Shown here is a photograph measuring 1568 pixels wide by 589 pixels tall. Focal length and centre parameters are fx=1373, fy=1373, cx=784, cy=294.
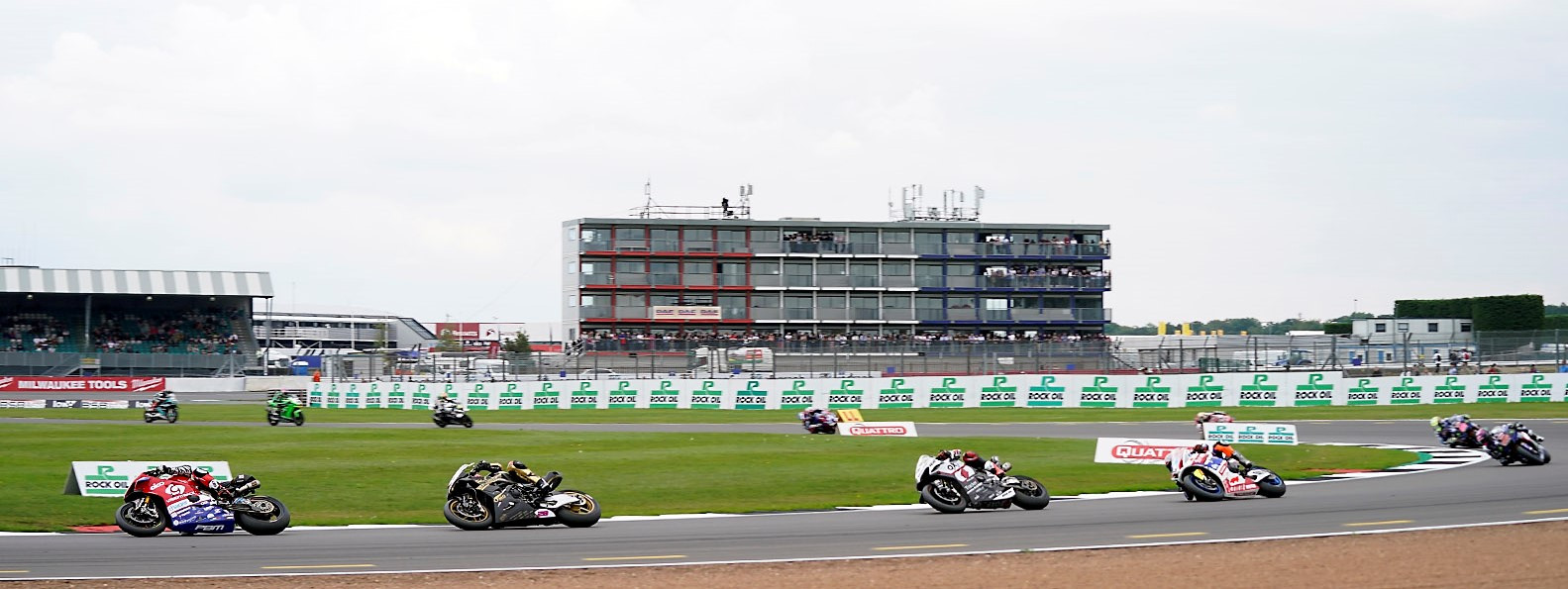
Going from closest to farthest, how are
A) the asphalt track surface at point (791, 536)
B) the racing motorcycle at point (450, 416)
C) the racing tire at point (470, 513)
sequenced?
the asphalt track surface at point (791, 536) → the racing tire at point (470, 513) → the racing motorcycle at point (450, 416)

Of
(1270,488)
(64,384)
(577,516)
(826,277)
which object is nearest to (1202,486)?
(1270,488)

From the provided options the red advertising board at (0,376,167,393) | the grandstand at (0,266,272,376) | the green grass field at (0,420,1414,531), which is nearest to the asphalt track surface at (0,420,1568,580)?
the green grass field at (0,420,1414,531)

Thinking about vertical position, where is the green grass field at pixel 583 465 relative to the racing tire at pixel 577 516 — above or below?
below

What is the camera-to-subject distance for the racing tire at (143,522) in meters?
17.8

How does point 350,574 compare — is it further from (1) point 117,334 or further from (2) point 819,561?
(1) point 117,334

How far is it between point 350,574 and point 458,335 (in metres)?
149

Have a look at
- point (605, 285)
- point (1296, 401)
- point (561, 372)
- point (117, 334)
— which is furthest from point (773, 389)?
point (117, 334)

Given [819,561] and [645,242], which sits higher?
[645,242]

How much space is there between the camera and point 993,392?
56938mm

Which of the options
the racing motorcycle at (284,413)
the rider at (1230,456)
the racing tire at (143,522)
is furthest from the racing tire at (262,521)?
the racing motorcycle at (284,413)

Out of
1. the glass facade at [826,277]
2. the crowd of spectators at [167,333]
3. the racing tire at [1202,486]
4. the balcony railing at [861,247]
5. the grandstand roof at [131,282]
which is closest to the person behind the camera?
the racing tire at [1202,486]

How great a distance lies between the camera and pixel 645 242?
9138 centimetres

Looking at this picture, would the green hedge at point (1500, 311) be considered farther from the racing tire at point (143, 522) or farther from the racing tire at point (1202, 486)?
the racing tire at point (143, 522)

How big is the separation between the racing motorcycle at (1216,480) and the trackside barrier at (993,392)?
110 feet
